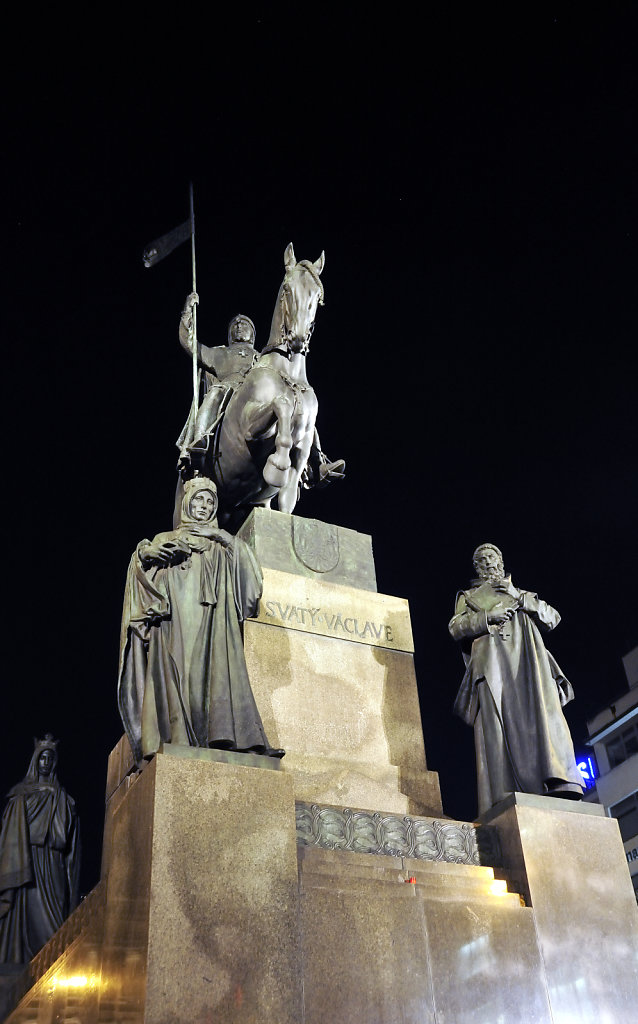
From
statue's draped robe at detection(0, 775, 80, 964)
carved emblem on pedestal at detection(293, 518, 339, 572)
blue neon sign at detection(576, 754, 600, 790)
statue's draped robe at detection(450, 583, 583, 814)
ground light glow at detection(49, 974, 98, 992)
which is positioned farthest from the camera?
blue neon sign at detection(576, 754, 600, 790)

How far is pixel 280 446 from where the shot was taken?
42.8ft

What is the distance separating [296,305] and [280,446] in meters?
2.18

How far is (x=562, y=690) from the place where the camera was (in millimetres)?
11078

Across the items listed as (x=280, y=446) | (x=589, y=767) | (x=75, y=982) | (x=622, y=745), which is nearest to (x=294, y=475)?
(x=280, y=446)

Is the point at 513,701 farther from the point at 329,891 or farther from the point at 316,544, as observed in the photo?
the point at 329,891

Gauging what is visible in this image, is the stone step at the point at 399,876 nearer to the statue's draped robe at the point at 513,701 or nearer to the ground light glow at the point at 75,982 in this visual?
the statue's draped robe at the point at 513,701

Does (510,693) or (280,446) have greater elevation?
(280,446)

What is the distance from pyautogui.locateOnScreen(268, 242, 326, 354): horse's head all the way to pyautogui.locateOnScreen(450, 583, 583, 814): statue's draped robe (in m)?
4.51

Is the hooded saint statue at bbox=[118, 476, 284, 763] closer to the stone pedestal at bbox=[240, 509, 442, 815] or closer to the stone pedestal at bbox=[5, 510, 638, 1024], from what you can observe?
the stone pedestal at bbox=[5, 510, 638, 1024]

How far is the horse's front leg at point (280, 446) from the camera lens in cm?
1300

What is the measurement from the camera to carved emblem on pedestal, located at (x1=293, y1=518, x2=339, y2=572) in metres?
12.3

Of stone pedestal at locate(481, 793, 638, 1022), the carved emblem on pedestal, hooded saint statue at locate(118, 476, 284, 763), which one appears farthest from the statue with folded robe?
hooded saint statue at locate(118, 476, 284, 763)

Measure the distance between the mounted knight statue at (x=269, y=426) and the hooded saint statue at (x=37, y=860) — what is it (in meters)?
5.15

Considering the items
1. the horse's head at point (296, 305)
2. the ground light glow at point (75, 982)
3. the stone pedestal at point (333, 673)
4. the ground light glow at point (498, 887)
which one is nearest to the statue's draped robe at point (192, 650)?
the stone pedestal at point (333, 673)
